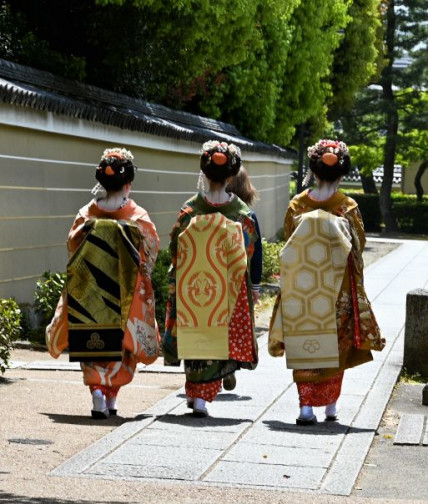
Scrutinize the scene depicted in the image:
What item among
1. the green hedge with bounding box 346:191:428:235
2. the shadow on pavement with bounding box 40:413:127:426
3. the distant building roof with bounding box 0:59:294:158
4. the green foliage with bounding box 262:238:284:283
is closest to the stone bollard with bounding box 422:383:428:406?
the shadow on pavement with bounding box 40:413:127:426

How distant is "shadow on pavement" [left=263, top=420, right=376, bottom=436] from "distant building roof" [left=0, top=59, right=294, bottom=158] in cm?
457

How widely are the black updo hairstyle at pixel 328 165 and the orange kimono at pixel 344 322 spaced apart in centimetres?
14

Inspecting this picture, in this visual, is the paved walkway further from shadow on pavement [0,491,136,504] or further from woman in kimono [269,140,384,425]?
shadow on pavement [0,491,136,504]

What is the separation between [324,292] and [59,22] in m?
10.0

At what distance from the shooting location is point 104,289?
808cm

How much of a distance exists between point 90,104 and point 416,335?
488cm

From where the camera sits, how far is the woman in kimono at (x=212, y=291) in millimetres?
7996

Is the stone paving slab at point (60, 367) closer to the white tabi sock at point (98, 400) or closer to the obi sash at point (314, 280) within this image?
the white tabi sock at point (98, 400)

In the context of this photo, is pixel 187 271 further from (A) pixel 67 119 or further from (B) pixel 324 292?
(A) pixel 67 119

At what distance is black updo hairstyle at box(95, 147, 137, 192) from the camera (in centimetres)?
802

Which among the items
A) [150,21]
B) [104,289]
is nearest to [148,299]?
A: [104,289]

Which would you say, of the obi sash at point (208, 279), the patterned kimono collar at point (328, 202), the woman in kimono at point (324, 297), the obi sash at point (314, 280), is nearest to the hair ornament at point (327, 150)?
the woman in kimono at point (324, 297)

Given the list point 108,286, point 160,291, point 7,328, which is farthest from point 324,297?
point 160,291

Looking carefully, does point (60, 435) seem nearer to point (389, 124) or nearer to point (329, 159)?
point (329, 159)
